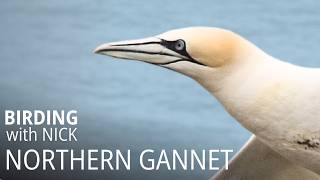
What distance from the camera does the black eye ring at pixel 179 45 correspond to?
2785 mm

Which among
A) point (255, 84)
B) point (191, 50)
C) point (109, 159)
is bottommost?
point (109, 159)

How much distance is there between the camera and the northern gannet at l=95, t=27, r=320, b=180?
274 centimetres

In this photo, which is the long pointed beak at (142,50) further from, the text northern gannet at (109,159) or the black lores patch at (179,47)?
the text northern gannet at (109,159)

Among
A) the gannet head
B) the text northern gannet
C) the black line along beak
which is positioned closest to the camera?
the gannet head

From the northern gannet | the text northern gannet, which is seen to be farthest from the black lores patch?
the text northern gannet

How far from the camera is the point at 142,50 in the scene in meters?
2.87

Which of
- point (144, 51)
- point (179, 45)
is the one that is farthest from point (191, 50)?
point (144, 51)

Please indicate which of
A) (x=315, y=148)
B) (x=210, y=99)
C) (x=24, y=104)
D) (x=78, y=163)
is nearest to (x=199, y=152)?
(x=210, y=99)

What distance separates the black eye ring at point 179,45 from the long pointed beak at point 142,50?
0.05 m

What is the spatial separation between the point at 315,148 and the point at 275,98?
0.69ft

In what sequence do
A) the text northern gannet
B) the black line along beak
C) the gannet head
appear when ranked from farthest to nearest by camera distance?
the text northern gannet → the black line along beak → the gannet head

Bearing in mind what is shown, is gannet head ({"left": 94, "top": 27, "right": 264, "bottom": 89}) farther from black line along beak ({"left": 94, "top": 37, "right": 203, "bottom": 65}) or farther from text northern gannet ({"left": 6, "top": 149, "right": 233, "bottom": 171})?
text northern gannet ({"left": 6, "top": 149, "right": 233, "bottom": 171})

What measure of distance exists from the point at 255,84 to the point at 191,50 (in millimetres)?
227

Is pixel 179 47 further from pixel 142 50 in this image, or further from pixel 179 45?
pixel 142 50
